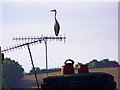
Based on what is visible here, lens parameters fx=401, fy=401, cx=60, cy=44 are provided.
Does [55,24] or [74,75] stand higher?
[55,24]

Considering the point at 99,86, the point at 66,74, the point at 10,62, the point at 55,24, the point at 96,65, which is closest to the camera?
the point at 99,86

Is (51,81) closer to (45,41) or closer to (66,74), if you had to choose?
(66,74)

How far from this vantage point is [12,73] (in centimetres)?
8756

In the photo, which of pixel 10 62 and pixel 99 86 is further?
pixel 10 62

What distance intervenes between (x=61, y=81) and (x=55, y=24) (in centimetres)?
362

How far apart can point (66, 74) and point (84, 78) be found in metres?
1.30

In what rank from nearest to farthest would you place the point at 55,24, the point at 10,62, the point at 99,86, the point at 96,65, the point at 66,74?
the point at 99,86
the point at 66,74
the point at 55,24
the point at 10,62
the point at 96,65

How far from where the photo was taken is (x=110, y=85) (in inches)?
736

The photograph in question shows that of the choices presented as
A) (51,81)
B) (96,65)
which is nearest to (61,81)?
(51,81)

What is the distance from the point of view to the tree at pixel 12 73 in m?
79.5

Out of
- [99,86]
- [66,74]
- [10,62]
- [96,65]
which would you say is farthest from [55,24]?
[96,65]

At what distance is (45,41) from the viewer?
22344mm

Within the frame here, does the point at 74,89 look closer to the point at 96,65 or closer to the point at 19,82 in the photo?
the point at 19,82

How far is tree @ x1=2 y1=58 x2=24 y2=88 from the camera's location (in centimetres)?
7950
